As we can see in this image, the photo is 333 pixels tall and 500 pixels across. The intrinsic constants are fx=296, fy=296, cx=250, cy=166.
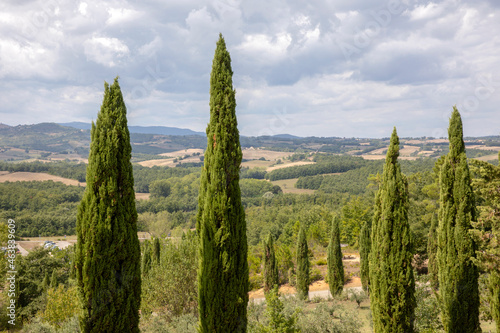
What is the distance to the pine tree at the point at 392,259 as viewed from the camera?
328 inches

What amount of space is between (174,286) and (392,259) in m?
8.94

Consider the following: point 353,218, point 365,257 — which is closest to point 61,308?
point 365,257

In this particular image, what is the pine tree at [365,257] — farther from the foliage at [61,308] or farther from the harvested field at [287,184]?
the harvested field at [287,184]

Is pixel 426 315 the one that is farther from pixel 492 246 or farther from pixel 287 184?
pixel 287 184

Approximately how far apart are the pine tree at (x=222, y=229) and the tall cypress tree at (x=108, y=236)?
158 centimetres

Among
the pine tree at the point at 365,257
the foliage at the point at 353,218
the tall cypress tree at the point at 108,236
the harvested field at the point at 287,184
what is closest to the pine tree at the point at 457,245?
the tall cypress tree at the point at 108,236

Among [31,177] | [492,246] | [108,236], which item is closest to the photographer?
[108,236]

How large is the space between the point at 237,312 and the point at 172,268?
6888mm

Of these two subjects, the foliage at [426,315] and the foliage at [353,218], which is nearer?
the foliage at [426,315]

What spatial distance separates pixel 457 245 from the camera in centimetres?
928

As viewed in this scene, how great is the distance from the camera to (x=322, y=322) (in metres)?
10.4

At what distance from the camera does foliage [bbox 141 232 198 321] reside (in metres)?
12.9

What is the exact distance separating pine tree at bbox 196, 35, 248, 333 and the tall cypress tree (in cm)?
158

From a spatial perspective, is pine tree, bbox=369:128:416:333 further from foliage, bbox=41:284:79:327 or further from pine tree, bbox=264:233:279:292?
pine tree, bbox=264:233:279:292
